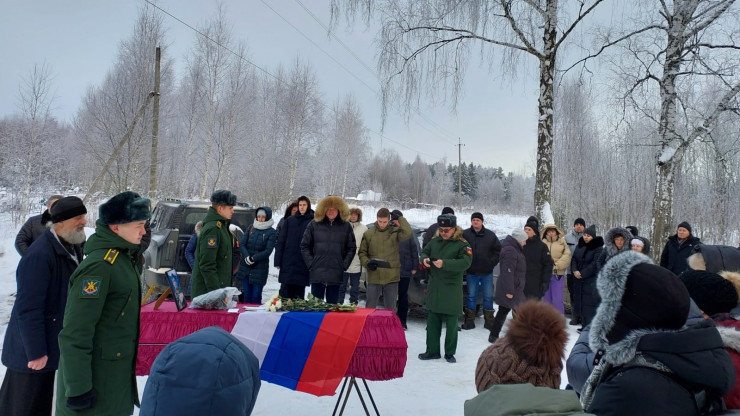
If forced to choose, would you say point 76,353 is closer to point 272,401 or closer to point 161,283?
point 272,401

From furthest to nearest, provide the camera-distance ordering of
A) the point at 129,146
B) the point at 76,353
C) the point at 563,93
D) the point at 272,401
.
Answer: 1. the point at 563,93
2. the point at 129,146
3. the point at 272,401
4. the point at 76,353

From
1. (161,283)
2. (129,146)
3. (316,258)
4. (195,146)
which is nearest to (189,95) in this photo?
(195,146)

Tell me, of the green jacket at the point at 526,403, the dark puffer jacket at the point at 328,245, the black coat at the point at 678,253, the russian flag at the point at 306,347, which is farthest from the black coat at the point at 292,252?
the black coat at the point at 678,253

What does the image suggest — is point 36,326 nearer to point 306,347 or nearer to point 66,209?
point 66,209

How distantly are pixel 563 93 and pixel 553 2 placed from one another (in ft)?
63.8

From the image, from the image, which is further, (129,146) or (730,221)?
(730,221)

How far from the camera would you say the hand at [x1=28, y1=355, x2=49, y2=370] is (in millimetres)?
2641

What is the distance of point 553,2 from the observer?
8812 millimetres

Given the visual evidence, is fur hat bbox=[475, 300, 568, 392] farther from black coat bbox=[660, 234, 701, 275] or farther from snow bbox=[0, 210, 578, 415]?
black coat bbox=[660, 234, 701, 275]

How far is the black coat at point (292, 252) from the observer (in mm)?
6281

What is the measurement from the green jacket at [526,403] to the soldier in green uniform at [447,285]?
3.94 metres

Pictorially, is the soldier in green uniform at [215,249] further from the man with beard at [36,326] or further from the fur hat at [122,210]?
the fur hat at [122,210]

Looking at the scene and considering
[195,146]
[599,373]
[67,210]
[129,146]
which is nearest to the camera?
[599,373]

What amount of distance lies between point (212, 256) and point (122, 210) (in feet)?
6.93
